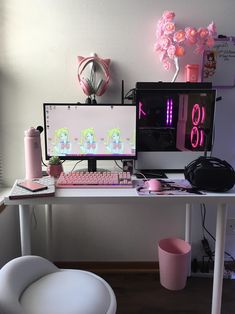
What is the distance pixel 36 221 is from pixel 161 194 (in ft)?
3.64

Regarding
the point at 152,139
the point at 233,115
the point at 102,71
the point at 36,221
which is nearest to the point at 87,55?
the point at 102,71

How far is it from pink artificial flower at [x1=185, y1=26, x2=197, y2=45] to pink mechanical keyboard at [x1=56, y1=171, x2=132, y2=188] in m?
0.91

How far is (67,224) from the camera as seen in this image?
2.17 meters

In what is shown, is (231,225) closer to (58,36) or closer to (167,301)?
(167,301)

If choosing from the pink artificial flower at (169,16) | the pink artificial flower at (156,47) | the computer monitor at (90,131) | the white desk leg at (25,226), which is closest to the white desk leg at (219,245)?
the computer monitor at (90,131)

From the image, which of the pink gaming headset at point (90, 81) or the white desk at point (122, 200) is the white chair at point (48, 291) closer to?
the white desk at point (122, 200)

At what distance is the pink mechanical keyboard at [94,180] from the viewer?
1544mm

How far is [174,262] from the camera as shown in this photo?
1915 millimetres

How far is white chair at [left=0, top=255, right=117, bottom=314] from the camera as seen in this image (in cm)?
106

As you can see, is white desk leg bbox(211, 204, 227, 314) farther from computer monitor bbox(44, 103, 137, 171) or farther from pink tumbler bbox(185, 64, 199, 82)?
pink tumbler bbox(185, 64, 199, 82)

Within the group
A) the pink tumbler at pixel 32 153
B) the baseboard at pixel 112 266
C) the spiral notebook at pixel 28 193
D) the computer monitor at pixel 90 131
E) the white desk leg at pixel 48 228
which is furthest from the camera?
the baseboard at pixel 112 266

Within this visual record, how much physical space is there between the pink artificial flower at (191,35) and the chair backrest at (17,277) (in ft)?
4.86

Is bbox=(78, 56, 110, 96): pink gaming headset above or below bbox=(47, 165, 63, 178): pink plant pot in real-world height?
above

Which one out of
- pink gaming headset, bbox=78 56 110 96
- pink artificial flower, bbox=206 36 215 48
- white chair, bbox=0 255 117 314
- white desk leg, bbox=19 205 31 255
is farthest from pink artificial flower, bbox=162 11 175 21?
white chair, bbox=0 255 117 314
